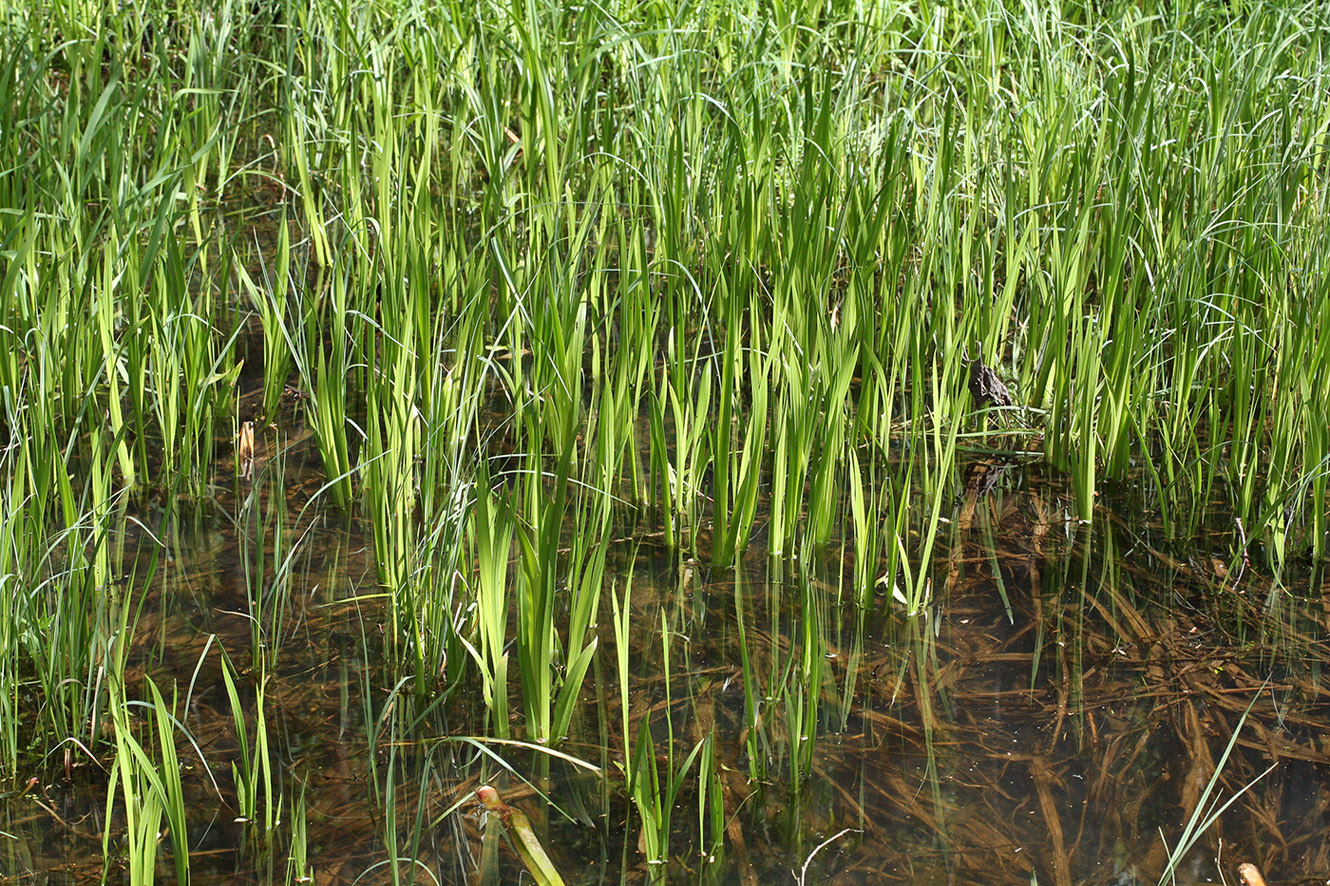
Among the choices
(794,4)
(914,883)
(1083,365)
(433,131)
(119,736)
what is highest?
(794,4)

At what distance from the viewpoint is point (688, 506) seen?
201cm

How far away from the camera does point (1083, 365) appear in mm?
2139

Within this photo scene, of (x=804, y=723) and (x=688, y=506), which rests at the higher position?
(x=688, y=506)

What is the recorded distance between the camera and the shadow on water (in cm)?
141

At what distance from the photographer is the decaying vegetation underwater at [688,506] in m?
1.46

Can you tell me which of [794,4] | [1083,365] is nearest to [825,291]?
[1083,365]

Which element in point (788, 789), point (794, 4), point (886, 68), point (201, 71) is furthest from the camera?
point (886, 68)

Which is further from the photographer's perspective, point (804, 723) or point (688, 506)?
point (688, 506)

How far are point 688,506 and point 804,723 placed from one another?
511mm

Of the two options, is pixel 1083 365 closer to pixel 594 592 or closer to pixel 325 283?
pixel 594 592

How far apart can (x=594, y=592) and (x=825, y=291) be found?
2.91 feet

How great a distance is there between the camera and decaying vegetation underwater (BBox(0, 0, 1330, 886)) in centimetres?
146

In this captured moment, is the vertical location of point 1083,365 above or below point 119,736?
above

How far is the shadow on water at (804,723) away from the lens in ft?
4.64
